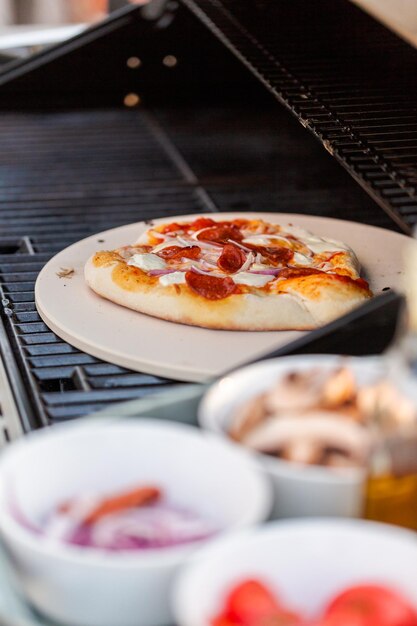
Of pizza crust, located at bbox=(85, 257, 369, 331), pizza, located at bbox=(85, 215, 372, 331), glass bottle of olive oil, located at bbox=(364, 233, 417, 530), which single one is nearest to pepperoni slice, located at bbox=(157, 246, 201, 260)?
pizza, located at bbox=(85, 215, 372, 331)

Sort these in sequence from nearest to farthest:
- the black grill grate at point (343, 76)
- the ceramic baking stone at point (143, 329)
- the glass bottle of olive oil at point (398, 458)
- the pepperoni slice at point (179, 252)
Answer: the glass bottle of olive oil at point (398, 458)
the ceramic baking stone at point (143, 329)
the black grill grate at point (343, 76)
the pepperoni slice at point (179, 252)

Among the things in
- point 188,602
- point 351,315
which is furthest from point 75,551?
point 351,315

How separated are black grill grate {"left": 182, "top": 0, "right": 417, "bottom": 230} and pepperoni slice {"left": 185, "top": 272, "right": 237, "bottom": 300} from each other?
1.34 feet

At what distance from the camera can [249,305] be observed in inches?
97.1

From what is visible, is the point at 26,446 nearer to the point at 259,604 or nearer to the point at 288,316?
the point at 259,604

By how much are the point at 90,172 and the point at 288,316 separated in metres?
1.79

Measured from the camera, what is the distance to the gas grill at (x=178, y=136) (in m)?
2.38

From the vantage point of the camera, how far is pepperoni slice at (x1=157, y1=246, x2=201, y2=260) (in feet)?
9.12

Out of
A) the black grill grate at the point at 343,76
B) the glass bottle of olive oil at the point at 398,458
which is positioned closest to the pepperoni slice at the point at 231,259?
the black grill grate at the point at 343,76

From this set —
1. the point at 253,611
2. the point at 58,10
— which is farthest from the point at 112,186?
the point at 58,10

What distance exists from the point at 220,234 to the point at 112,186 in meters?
1.04

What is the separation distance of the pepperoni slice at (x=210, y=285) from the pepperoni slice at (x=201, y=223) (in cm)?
50

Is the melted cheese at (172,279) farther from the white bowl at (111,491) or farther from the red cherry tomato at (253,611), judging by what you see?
the red cherry tomato at (253,611)

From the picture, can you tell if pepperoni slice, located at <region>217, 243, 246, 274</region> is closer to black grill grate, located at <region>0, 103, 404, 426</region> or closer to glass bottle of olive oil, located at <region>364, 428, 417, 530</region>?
black grill grate, located at <region>0, 103, 404, 426</region>
